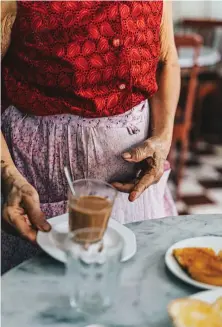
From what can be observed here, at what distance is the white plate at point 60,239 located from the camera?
1.09 meters

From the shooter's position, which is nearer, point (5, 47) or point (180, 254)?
point (180, 254)

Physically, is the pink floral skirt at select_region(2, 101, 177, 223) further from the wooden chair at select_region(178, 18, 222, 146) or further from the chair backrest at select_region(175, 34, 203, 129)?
the wooden chair at select_region(178, 18, 222, 146)

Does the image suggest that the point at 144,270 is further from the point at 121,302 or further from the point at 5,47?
the point at 5,47

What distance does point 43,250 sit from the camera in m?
1.11

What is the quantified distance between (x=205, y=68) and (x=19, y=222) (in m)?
3.69

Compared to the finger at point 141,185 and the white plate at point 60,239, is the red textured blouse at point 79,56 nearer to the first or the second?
the finger at point 141,185

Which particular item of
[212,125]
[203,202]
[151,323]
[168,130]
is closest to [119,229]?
[151,323]

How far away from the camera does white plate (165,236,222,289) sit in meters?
1.04

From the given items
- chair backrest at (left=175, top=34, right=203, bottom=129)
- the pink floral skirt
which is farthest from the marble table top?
chair backrest at (left=175, top=34, right=203, bottom=129)

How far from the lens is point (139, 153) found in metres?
1.46

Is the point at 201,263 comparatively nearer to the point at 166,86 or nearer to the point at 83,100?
the point at 83,100

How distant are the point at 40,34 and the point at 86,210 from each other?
528 mm

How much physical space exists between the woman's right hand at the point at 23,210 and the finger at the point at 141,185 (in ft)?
0.99

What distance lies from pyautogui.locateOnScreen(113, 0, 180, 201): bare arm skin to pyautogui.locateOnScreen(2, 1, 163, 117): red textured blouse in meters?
0.12
